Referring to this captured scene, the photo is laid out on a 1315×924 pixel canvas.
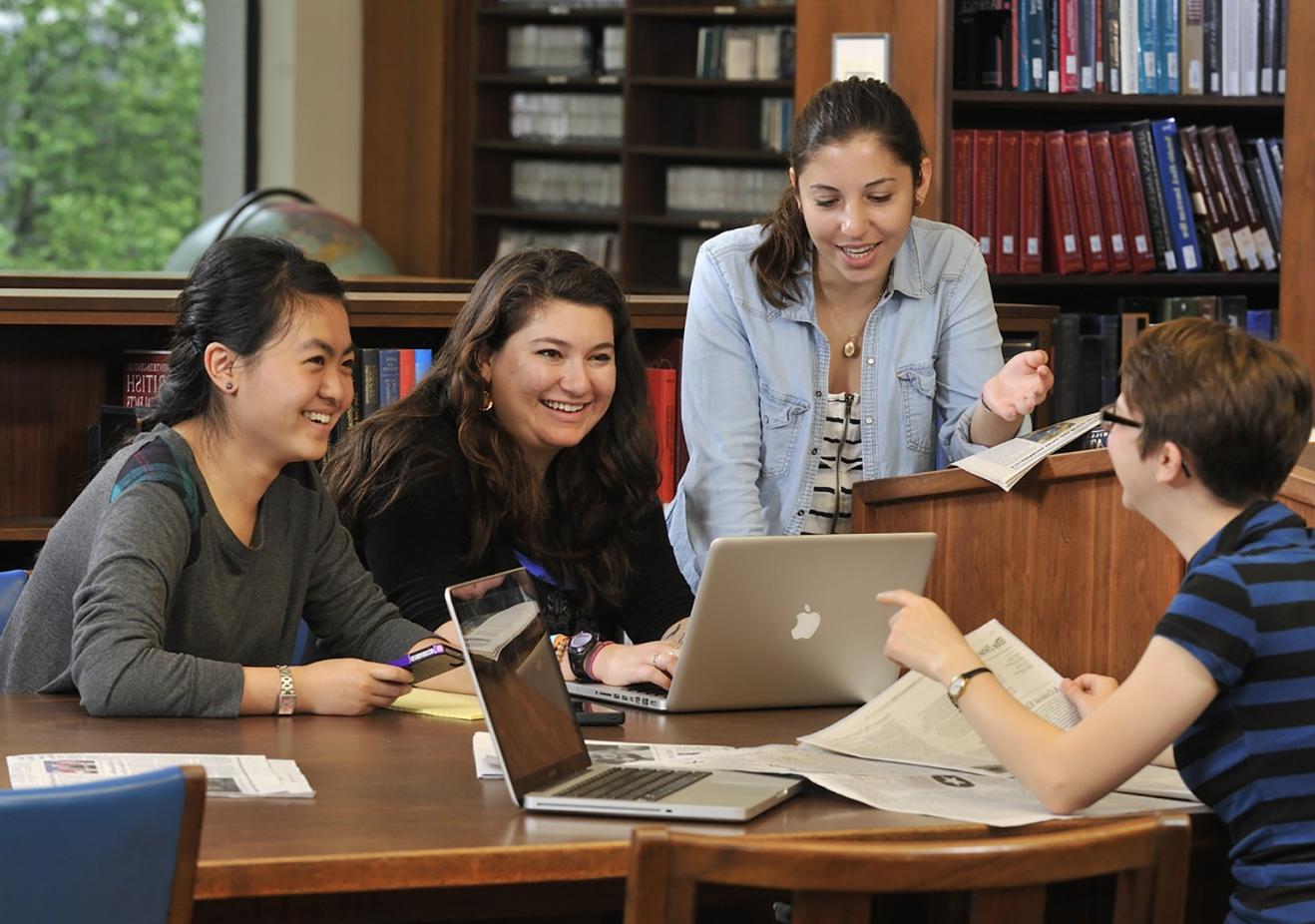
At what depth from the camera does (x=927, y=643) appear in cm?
168

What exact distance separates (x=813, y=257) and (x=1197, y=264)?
7.16ft

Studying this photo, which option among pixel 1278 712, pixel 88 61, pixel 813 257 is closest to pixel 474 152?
pixel 88 61

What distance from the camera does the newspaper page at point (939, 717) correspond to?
181cm

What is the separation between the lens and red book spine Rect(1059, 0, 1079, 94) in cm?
431

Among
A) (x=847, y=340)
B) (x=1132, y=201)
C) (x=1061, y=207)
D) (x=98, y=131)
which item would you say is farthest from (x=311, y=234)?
(x=847, y=340)

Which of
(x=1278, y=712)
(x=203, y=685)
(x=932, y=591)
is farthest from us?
(x=932, y=591)

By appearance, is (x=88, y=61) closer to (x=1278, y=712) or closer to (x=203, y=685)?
(x=203, y=685)

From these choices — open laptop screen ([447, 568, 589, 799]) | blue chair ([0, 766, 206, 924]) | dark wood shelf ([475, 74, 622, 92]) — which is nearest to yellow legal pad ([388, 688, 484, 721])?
open laptop screen ([447, 568, 589, 799])

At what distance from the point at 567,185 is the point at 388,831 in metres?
5.86

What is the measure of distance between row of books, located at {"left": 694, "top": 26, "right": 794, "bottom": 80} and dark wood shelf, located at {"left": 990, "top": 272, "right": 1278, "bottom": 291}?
6.94 ft

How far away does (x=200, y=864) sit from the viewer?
1372 mm

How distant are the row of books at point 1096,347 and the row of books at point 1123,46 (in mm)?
562

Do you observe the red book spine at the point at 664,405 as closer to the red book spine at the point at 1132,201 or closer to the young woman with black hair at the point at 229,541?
the young woman with black hair at the point at 229,541

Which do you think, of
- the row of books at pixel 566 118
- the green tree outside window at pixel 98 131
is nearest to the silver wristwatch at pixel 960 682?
the row of books at pixel 566 118
